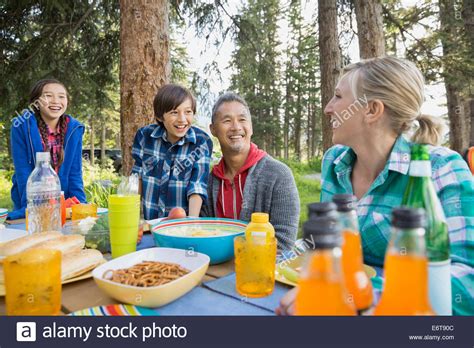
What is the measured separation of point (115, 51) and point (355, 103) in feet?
18.3

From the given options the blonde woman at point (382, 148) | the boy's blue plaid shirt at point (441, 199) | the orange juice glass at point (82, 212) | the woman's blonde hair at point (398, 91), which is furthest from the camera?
the orange juice glass at point (82, 212)

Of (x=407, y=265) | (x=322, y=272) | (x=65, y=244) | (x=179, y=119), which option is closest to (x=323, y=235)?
(x=322, y=272)

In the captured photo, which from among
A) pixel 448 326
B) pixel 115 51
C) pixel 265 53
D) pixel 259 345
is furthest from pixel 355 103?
pixel 115 51

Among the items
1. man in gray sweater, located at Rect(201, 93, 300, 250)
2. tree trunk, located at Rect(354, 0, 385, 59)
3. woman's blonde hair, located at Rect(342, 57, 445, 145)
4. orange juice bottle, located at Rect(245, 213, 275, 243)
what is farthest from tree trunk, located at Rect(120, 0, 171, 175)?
tree trunk, located at Rect(354, 0, 385, 59)

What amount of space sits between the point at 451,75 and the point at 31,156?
7151 mm

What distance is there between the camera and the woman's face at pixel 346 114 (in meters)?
1.66

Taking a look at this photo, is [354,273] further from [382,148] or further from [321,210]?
[382,148]

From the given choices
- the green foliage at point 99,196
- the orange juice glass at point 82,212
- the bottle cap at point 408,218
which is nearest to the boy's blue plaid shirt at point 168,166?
the orange juice glass at point 82,212

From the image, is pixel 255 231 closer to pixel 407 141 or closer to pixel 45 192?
pixel 407 141

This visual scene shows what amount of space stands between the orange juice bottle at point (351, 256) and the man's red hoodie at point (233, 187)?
1405 mm

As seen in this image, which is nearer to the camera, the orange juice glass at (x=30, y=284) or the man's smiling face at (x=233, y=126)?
the orange juice glass at (x=30, y=284)

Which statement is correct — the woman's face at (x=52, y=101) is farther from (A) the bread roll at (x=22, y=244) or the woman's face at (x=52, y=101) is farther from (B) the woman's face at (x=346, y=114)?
(B) the woman's face at (x=346, y=114)

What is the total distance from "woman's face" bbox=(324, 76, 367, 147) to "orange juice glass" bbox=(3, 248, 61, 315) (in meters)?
1.31

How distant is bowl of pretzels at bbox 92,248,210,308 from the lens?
1.00 meters
